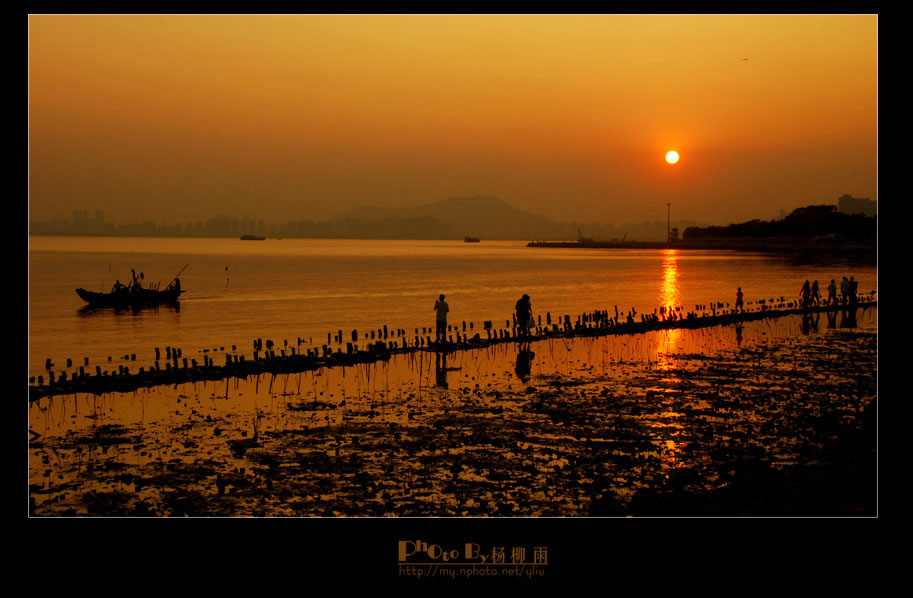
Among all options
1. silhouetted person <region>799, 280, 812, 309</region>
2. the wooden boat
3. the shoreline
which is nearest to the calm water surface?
the wooden boat

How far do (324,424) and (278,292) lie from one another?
54.3 m

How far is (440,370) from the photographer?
23203 millimetres

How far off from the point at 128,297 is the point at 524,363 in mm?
37608

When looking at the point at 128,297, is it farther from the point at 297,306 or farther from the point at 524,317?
the point at 524,317

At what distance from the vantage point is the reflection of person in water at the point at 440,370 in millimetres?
21208

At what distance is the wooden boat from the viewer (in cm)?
5084

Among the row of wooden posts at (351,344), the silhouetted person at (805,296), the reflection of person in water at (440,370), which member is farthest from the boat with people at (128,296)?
the silhouetted person at (805,296)

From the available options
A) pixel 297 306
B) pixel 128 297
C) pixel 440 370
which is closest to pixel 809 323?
pixel 440 370

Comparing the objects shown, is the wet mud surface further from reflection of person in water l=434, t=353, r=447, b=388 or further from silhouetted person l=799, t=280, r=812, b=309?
silhouetted person l=799, t=280, r=812, b=309

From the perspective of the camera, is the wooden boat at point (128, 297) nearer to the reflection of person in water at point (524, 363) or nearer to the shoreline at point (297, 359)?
the shoreline at point (297, 359)

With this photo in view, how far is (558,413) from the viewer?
54.9ft

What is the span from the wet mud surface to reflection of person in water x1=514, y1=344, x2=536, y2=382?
177 millimetres
